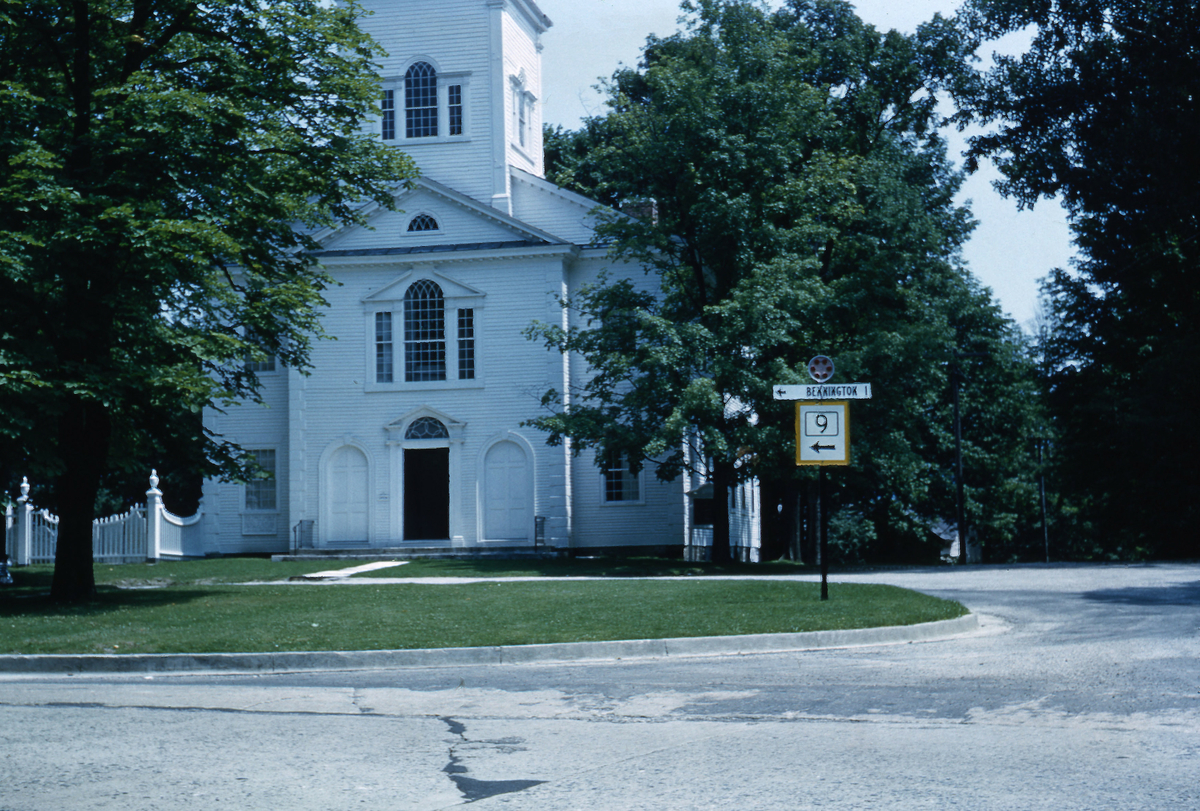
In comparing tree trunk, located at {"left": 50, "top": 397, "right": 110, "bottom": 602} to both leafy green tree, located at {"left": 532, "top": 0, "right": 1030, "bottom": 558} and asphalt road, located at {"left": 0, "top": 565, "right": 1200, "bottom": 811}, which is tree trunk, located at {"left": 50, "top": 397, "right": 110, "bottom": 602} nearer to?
asphalt road, located at {"left": 0, "top": 565, "right": 1200, "bottom": 811}

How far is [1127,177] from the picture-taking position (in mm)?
28500

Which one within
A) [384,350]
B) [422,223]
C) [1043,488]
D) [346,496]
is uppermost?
[422,223]

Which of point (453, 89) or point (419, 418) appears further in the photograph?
point (453, 89)

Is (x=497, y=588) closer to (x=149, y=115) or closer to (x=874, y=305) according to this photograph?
(x=149, y=115)

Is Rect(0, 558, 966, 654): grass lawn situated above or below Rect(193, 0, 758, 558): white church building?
below

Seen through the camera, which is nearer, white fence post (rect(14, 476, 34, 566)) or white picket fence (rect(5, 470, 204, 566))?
white picket fence (rect(5, 470, 204, 566))

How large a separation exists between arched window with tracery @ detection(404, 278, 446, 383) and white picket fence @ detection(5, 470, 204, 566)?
753cm

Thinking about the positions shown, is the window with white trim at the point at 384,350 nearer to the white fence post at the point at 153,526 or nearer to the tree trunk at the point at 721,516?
the white fence post at the point at 153,526

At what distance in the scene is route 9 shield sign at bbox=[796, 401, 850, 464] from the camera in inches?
621

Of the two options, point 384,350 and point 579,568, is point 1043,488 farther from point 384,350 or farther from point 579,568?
point 579,568

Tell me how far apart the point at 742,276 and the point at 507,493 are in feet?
30.5

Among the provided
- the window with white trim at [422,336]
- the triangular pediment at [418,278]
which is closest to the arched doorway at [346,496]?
the window with white trim at [422,336]

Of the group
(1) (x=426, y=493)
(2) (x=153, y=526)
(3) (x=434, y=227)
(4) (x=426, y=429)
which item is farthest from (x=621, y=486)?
(2) (x=153, y=526)

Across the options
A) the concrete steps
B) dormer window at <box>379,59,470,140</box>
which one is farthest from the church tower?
the concrete steps
